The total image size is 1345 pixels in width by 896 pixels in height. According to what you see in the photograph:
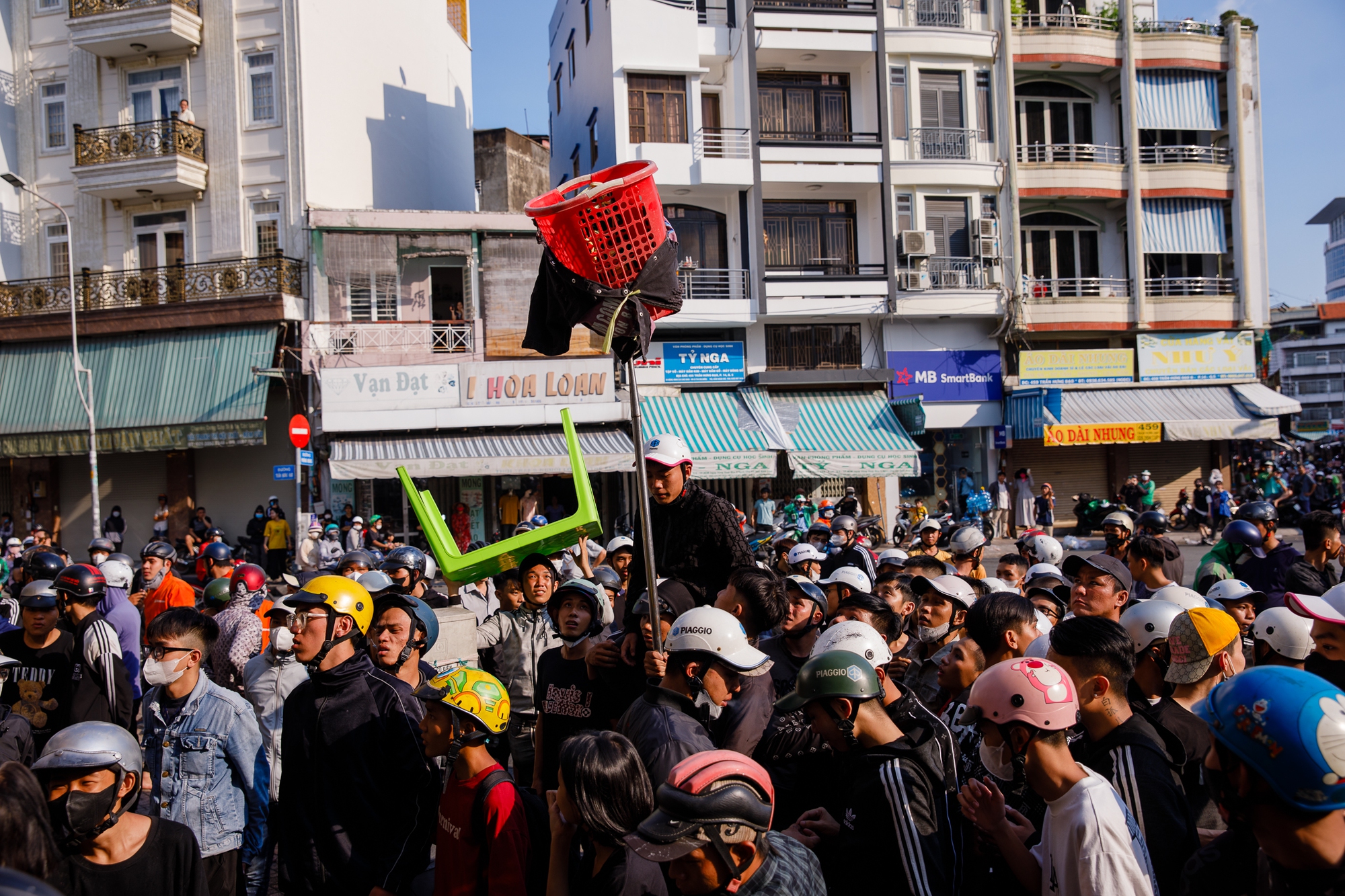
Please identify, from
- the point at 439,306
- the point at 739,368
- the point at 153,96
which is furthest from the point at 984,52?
the point at 153,96

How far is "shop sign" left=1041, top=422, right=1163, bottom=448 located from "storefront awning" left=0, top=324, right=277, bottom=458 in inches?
756

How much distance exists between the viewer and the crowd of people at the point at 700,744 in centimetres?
235

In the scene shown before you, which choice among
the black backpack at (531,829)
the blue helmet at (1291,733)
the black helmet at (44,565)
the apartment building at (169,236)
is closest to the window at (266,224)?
the apartment building at (169,236)

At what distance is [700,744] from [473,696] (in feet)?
2.86

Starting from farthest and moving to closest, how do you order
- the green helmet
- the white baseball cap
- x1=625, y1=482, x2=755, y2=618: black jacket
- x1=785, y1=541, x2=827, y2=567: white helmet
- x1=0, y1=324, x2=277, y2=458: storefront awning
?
1. x1=0, y1=324, x2=277, y2=458: storefront awning
2. x1=785, y1=541, x2=827, y2=567: white helmet
3. x1=625, y1=482, x2=755, y2=618: black jacket
4. the white baseball cap
5. the green helmet

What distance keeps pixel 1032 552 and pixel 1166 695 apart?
447cm

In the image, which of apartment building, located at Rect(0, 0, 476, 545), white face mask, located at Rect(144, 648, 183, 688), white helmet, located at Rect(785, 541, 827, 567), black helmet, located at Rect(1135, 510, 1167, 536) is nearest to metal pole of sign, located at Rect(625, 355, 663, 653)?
white face mask, located at Rect(144, 648, 183, 688)

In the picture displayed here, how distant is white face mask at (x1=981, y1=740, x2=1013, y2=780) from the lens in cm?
328

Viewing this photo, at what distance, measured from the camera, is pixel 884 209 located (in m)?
22.6

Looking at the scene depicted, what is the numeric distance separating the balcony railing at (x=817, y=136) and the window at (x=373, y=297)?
9.64m

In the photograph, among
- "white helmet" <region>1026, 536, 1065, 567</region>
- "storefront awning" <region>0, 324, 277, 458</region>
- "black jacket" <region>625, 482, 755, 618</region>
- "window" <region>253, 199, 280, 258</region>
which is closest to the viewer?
"black jacket" <region>625, 482, 755, 618</region>

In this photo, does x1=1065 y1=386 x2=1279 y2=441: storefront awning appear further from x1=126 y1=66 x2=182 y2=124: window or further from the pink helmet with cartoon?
x1=126 y1=66 x2=182 y2=124: window

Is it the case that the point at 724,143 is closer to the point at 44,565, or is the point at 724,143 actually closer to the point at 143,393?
the point at 143,393

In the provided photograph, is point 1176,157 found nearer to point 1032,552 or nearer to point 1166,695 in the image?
point 1032,552
